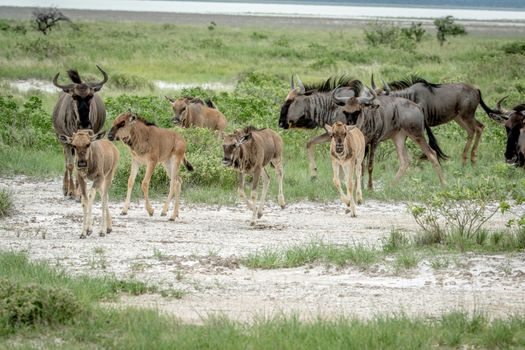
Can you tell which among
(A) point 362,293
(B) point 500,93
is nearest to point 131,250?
(A) point 362,293

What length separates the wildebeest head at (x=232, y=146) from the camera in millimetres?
11375

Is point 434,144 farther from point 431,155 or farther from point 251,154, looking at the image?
point 251,154

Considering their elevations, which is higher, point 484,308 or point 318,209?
point 484,308

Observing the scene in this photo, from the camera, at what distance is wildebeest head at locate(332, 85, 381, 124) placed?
45.3 ft

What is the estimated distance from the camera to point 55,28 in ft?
164

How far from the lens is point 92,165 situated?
10648 millimetres

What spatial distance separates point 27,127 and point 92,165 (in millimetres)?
6630

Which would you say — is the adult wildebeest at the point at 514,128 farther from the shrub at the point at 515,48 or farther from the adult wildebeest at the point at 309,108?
A: the shrub at the point at 515,48

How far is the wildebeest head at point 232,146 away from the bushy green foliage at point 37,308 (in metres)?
4.42

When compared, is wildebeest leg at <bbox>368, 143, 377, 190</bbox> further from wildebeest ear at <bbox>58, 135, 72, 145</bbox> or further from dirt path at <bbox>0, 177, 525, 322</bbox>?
wildebeest ear at <bbox>58, 135, 72, 145</bbox>

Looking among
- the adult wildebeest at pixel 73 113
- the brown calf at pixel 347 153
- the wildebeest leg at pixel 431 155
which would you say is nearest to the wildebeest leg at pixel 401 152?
the wildebeest leg at pixel 431 155

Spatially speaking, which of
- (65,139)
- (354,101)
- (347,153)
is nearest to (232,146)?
(347,153)

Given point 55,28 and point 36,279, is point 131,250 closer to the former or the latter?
point 36,279

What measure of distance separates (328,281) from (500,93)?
1723 cm
